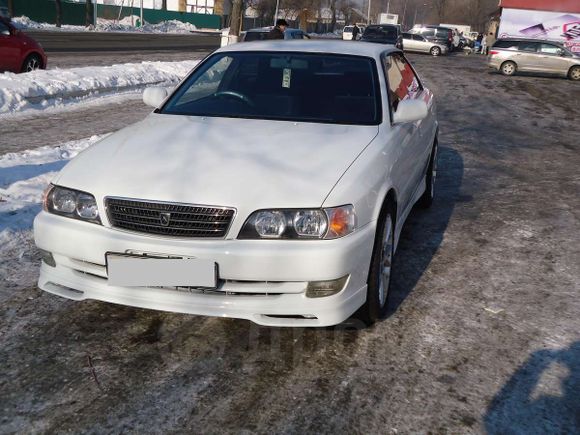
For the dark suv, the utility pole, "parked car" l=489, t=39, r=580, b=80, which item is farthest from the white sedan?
the dark suv

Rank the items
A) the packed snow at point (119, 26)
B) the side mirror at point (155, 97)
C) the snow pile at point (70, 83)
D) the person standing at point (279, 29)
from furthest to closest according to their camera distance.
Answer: the packed snow at point (119, 26) → the person standing at point (279, 29) → the snow pile at point (70, 83) → the side mirror at point (155, 97)

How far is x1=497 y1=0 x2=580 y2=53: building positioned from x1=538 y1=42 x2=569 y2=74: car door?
17.7 metres

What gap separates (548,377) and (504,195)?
3914mm

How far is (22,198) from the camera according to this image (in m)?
5.60

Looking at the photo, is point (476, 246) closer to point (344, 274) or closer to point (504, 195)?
point (504, 195)

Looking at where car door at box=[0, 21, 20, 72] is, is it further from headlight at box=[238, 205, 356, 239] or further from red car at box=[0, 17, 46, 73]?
headlight at box=[238, 205, 356, 239]

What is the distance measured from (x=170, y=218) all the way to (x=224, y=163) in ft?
1.52

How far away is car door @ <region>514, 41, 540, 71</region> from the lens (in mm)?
26547

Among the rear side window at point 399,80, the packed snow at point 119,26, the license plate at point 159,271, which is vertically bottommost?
the packed snow at point 119,26

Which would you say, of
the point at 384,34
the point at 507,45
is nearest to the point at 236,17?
the point at 507,45

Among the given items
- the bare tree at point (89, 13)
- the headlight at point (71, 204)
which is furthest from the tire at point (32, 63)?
the bare tree at point (89, 13)

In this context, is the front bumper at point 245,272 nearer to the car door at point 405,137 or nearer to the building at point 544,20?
the car door at point 405,137

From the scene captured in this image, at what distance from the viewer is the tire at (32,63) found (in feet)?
46.4

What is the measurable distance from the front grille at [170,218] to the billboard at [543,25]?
45.2 m
